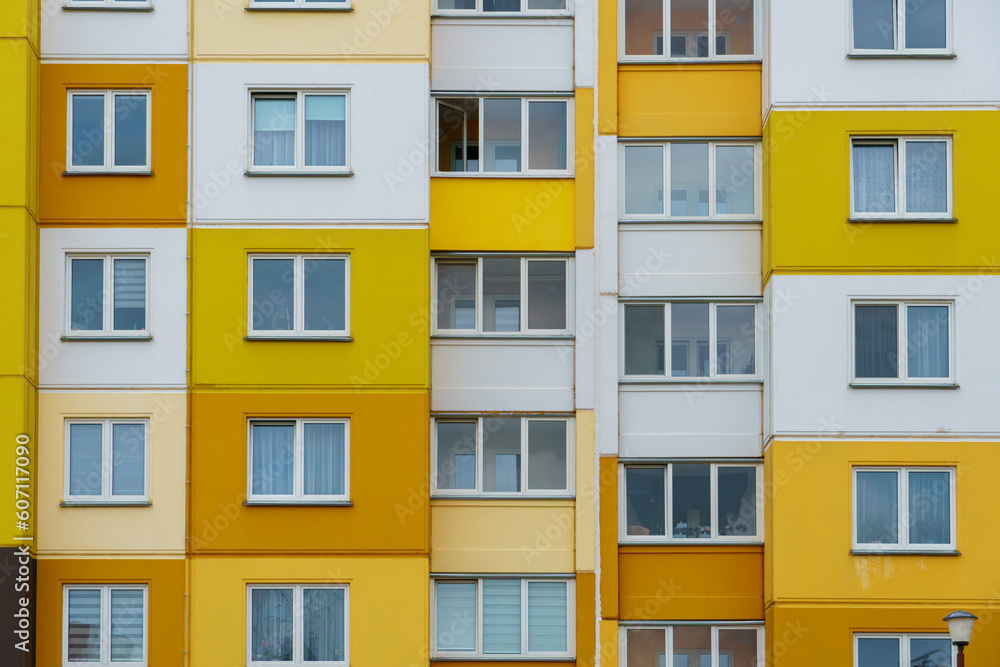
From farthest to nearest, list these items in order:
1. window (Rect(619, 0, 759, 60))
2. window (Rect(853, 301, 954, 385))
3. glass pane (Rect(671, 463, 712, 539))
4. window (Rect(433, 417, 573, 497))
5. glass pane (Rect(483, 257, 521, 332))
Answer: window (Rect(619, 0, 759, 60)), glass pane (Rect(483, 257, 521, 332)), window (Rect(433, 417, 573, 497)), glass pane (Rect(671, 463, 712, 539)), window (Rect(853, 301, 954, 385))

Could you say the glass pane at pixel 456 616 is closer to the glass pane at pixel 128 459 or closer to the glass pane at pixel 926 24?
the glass pane at pixel 128 459

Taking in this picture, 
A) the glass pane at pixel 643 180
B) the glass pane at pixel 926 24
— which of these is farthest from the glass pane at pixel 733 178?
the glass pane at pixel 926 24

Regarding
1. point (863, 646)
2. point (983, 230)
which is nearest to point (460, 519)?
point (863, 646)

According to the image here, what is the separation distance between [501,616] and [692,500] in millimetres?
3574

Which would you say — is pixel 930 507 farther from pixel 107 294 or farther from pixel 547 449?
pixel 107 294

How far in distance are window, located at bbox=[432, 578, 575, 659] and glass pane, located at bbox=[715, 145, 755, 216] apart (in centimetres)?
674

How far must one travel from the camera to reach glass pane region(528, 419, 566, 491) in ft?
84.2

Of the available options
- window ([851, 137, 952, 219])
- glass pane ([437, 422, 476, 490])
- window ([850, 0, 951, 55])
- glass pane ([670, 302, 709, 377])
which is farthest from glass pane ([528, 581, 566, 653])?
window ([850, 0, 951, 55])

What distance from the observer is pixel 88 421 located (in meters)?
24.9

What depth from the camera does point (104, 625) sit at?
24375mm

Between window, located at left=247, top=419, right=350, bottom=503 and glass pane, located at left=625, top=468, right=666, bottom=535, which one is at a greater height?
window, located at left=247, top=419, right=350, bottom=503

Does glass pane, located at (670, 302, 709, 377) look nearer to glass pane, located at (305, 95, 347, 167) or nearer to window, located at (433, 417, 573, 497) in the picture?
window, located at (433, 417, 573, 497)

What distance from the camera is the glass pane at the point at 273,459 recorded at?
975 inches

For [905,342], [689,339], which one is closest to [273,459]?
[689,339]
